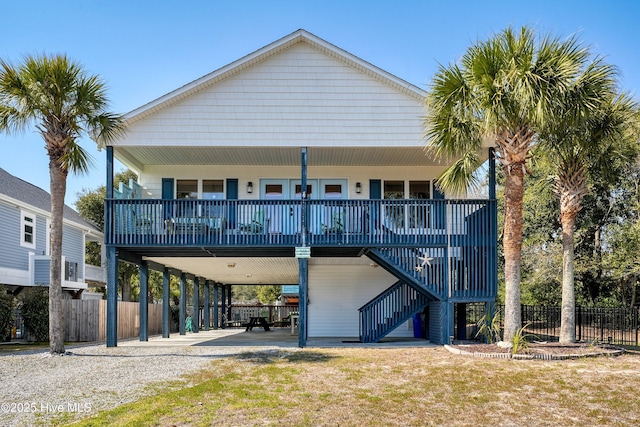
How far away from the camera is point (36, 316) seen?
2027 cm

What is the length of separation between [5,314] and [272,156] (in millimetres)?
10026

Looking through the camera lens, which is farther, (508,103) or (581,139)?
(581,139)

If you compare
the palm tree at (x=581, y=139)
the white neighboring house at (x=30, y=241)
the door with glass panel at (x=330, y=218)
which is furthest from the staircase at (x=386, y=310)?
the white neighboring house at (x=30, y=241)

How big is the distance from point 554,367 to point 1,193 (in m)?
19.5

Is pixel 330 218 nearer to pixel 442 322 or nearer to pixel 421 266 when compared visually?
pixel 421 266

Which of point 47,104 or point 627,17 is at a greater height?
point 627,17

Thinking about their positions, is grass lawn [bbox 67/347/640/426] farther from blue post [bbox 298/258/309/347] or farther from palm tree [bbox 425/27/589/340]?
palm tree [bbox 425/27/589/340]

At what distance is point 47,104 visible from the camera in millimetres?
13719

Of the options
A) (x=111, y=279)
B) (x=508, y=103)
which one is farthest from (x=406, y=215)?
(x=111, y=279)

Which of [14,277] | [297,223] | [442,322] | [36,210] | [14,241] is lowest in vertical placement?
[442,322]

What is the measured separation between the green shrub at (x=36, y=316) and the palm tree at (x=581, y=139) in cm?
1622

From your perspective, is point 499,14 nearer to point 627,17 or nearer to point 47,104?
point 627,17

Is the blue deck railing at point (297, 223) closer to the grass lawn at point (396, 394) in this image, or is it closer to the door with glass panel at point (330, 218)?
the door with glass panel at point (330, 218)

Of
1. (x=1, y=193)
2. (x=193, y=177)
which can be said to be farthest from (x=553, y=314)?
(x=1, y=193)
